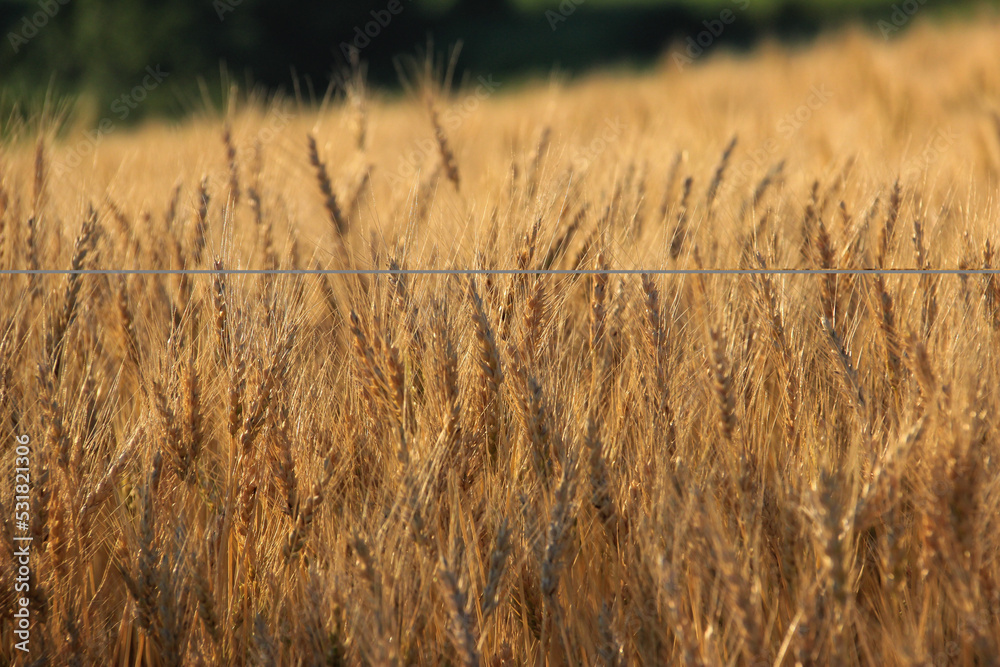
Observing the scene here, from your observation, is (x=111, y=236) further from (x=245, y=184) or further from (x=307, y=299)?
(x=307, y=299)

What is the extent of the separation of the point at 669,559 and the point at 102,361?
1.23 meters

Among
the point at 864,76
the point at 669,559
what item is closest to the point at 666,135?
the point at 864,76

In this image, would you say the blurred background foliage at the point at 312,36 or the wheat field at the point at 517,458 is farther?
the blurred background foliage at the point at 312,36

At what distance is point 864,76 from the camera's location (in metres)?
4.09

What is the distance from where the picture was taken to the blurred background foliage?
41.3 ft

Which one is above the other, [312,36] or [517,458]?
[312,36]

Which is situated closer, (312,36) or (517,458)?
(517,458)

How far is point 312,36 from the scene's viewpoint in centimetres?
1390

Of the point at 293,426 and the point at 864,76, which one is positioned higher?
the point at 864,76

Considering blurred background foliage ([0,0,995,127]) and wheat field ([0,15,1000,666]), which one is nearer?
wheat field ([0,15,1000,666])

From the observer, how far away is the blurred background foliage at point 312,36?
12.6 metres

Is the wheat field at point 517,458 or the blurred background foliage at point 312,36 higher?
the blurred background foliage at point 312,36

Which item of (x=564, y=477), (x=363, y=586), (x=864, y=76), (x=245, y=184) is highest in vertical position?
(x=864, y=76)

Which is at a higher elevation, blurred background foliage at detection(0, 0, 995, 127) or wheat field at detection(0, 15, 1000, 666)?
blurred background foliage at detection(0, 0, 995, 127)
